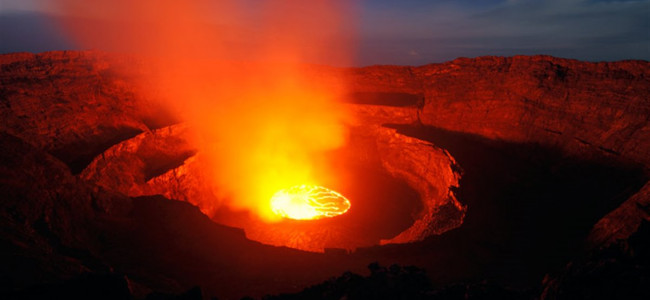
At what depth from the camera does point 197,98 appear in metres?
22.5

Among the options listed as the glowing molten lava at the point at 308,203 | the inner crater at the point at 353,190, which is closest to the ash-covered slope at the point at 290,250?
the inner crater at the point at 353,190

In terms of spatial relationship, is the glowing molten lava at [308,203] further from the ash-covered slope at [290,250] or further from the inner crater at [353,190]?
the ash-covered slope at [290,250]

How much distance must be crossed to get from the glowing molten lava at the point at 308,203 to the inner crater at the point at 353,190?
0.47 meters

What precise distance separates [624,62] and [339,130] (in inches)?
684

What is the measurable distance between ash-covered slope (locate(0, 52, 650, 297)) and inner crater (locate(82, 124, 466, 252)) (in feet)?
1.68

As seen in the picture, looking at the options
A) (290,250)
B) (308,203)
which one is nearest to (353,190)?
(308,203)

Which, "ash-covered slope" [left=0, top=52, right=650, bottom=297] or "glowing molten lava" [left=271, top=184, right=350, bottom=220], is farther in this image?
"glowing molten lava" [left=271, top=184, right=350, bottom=220]

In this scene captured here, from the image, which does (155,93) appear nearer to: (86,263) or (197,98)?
(197,98)

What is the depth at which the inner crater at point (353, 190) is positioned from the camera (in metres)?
13.8

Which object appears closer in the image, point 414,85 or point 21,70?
point 21,70

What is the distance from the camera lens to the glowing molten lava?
1800 centimetres

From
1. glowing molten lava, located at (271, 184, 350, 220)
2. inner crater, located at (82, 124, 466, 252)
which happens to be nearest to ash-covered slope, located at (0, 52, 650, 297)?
inner crater, located at (82, 124, 466, 252)

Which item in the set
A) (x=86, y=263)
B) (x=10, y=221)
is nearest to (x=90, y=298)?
(x=86, y=263)

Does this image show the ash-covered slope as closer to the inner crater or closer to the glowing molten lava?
the inner crater
